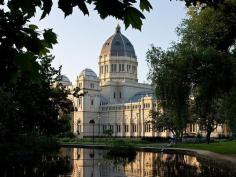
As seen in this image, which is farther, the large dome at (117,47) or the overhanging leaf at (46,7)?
the large dome at (117,47)

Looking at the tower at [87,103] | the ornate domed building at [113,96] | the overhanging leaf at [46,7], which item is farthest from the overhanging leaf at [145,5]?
the tower at [87,103]

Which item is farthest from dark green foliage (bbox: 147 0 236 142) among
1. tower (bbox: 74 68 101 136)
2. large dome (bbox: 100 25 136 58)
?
large dome (bbox: 100 25 136 58)

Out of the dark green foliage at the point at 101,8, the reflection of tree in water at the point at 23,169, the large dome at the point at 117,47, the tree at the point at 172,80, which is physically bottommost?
the reflection of tree in water at the point at 23,169

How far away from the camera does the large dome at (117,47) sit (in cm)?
11977

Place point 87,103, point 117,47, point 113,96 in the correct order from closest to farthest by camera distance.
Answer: point 87,103
point 117,47
point 113,96

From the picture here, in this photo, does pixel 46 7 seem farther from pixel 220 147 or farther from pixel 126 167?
pixel 220 147

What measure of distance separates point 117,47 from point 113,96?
13734 mm

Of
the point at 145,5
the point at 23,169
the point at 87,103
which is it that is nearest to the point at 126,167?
the point at 23,169

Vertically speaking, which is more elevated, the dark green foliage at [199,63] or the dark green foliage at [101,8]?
the dark green foliage at [199,63]

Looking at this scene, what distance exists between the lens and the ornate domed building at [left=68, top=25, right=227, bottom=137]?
11050 cm

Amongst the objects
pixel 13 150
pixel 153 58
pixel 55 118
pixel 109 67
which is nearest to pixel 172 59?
pixel 153 58

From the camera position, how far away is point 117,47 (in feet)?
395

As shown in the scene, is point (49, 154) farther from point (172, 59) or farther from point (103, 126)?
point (103, 126)

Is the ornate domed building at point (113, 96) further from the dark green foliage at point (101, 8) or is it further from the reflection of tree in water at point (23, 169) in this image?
the dark green foliage at point (101, 8)
